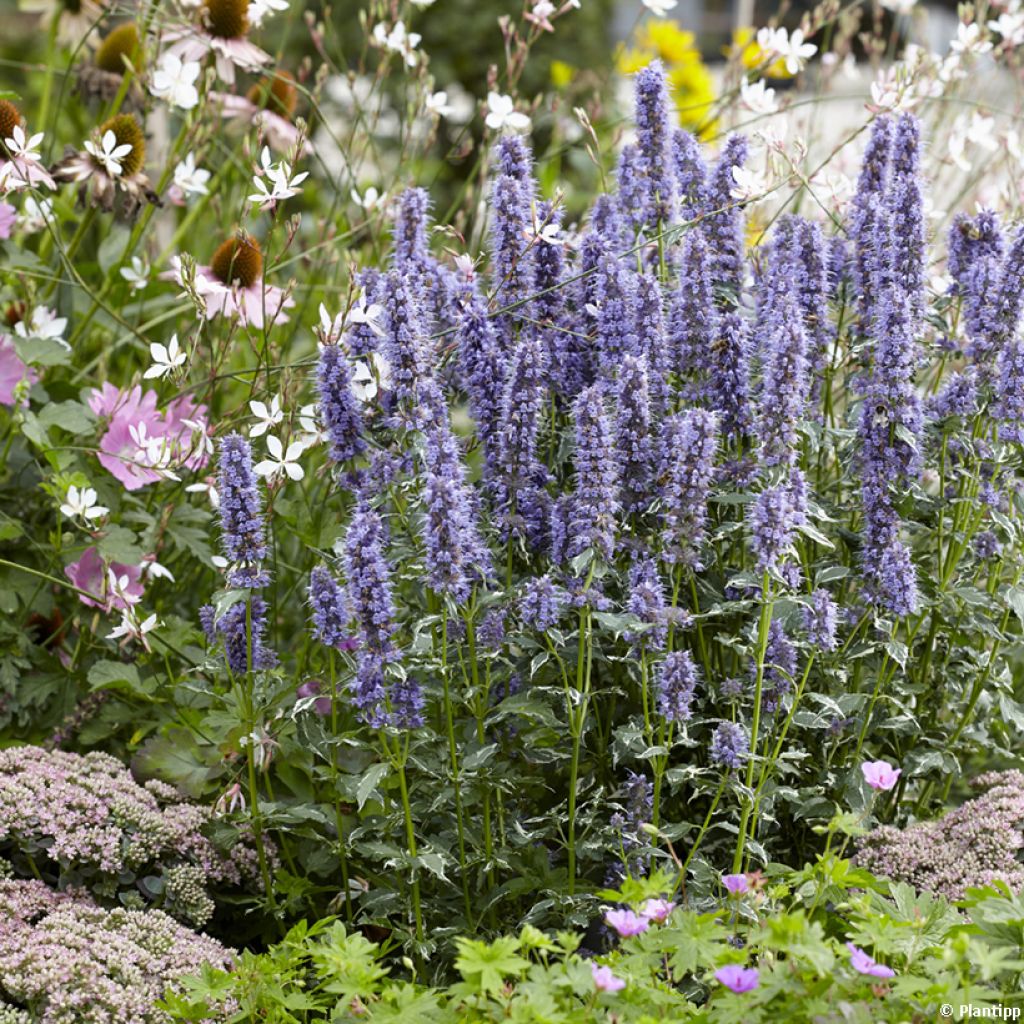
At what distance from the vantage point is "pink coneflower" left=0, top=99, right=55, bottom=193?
281 centimetres

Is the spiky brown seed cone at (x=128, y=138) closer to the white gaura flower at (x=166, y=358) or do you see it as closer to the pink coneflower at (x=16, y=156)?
the pink coneflower at (x=16, y=156)

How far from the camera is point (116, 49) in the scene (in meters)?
3.96

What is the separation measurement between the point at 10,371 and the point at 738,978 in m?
2.32

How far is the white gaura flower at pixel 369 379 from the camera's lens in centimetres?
239

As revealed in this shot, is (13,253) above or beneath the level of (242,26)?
beneath

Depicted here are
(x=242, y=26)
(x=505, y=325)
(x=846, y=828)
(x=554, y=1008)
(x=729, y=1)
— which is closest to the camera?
(x=554, y=1008)

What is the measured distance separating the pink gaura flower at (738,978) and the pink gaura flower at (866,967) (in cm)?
15

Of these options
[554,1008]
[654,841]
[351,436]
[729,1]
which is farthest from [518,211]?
[729,1]

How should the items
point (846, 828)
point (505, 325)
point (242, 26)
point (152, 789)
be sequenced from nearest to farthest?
1. point (846, 828)
2. point (505, 325)
3. point (152, 789)
4. point (242, 26)

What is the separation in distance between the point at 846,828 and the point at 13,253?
100 inches

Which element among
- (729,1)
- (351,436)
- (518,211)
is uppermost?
(729,1)

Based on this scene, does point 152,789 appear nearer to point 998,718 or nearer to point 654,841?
point 654,841

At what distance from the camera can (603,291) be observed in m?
2.55

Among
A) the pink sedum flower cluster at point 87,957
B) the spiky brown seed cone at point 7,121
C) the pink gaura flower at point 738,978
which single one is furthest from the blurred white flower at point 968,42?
the pink sedum flower cluster at point 87,957
